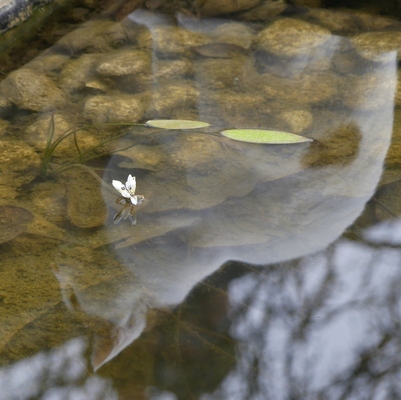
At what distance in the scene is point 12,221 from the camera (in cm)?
156

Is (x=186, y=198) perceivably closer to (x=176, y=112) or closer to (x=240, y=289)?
→ (x=240, y=289)

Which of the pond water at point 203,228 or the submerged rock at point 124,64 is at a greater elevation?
the submerged rock at point 124,64

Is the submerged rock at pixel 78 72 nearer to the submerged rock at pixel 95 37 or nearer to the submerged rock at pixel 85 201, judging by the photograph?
the submerged rock at pixel 95 37

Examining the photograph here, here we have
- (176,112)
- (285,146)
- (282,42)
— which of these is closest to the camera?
(285,146)

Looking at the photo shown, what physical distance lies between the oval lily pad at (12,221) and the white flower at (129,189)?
0.81 ft

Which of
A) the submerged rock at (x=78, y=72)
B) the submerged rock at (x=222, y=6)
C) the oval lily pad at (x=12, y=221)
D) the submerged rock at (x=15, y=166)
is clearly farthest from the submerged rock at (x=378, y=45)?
the oval lily pad at (x=12, y=221)

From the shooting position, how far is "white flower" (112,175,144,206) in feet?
5.19

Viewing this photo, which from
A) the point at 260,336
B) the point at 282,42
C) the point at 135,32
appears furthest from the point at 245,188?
the point at 135,32

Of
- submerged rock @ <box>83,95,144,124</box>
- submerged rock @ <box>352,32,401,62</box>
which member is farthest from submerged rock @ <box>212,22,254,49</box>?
submerged rock @ <box>83,95,144,124</box>

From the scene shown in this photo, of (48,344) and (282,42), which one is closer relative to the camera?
(48,344)

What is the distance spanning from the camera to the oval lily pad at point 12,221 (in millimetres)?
1528

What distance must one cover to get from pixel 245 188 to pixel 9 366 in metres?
0.78

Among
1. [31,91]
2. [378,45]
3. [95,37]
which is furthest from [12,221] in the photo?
[378,45]

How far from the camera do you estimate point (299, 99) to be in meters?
2.07
